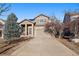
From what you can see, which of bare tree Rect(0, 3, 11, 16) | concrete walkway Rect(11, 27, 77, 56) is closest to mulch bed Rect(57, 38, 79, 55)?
concrete walkway Rect(11, 27, 77, 56)

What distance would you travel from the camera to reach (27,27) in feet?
21.2

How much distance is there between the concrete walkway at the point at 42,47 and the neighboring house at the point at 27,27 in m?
0.10

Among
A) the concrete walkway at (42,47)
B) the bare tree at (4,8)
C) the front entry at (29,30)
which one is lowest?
the concrete walkway at (42,47)

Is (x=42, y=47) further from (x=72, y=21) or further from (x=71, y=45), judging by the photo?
(x=72, y=21)

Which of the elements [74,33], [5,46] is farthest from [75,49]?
[5,46]

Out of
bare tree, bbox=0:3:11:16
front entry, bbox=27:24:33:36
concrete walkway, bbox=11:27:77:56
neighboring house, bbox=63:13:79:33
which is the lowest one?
concrete walkway, bbox=11:27:77:56

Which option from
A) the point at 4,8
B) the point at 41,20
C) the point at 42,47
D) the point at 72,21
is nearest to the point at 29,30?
the point at 41,20

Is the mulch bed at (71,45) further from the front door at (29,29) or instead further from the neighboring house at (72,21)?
the front door at (29,29)

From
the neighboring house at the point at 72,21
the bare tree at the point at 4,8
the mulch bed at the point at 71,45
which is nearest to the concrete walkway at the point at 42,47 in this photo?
the mulch bed at the point at 71,45

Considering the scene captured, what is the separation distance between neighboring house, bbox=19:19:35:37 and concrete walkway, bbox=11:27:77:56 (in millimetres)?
105

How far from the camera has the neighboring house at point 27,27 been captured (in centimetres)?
646

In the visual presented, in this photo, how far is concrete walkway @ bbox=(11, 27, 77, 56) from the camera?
6.36m

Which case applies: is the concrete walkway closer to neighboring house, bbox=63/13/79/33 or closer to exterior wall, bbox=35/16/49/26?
exterior wall, bbox=35/16/49/26

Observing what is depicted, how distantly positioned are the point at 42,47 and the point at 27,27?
41 centimetres
